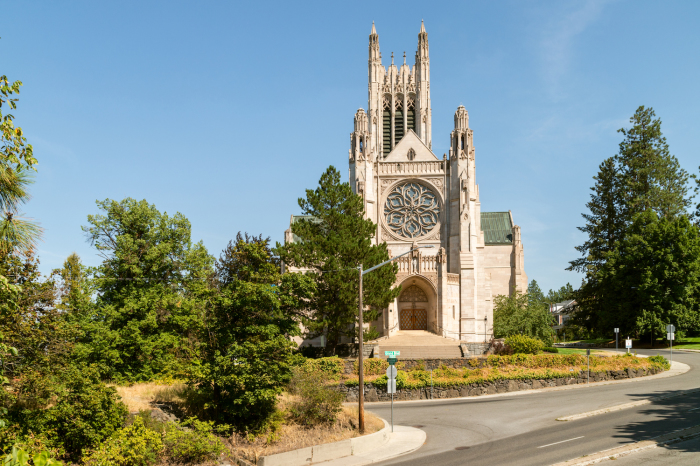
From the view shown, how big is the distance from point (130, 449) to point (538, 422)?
1482cm

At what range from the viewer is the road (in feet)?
Result: 54.7

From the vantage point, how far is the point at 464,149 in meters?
49.2

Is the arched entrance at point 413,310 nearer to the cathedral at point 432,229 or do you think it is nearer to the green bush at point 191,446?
the cathedral at point 432,229

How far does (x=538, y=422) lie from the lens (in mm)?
21453

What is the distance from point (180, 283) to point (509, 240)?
122 feet

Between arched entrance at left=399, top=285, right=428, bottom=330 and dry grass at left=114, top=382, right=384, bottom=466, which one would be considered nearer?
dry grass at left=114, top=382, right=384, bottom=466

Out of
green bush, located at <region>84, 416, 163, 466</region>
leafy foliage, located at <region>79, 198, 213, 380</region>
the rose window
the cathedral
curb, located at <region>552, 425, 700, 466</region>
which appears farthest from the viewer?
the rose window

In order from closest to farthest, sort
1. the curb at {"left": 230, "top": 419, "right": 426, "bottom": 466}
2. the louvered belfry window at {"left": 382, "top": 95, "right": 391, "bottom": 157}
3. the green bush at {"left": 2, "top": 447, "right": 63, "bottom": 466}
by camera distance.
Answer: the green bush at {"left": 2, "top": 447, "right": 63, "bottom": 466}, the curb at {"left": 230, "top": 419, "right": 426, "bottom": 466}, the louvered belfry window at {"left": 382, "top": 95, "right": 391, "bottom": 157}

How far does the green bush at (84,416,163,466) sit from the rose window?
1415 inches

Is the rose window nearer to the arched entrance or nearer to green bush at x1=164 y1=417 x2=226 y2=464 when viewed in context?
the arched entrance

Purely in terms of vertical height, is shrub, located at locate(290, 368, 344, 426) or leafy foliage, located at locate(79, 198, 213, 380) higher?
leafy foliage, located at locate(79, 198, 213, 380)

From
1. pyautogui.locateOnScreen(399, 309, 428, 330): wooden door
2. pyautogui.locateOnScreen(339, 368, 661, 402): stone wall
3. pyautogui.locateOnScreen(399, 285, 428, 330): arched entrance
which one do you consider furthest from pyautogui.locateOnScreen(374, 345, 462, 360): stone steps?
pyautogui.locateOnScreen(339, 368, 661, 402): stone wall

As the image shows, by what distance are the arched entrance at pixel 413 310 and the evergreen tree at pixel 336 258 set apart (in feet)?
26.2

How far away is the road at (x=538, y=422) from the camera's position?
54.7ft
